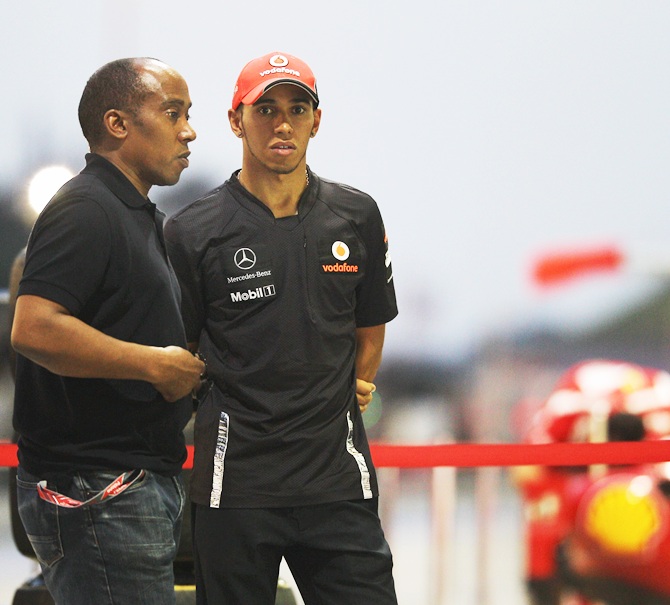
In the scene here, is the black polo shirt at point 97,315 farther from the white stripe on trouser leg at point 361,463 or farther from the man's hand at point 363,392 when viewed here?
the man's hand at point 363,392

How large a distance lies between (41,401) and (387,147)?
3092 millimetres

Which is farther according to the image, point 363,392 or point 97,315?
point 363,392

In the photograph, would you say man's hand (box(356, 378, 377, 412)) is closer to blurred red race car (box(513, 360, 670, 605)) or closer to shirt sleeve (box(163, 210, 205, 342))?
shirt sleeve (box(163, 210, 205, 342))

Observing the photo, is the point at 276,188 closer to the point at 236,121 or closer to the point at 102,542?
the point at 236,121

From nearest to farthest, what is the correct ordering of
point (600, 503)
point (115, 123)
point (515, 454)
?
point (115, 123) < point (515, 454) < point (600, 503)

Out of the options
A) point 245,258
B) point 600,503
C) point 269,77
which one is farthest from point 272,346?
point 600,503

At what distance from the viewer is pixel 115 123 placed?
5.39 feet

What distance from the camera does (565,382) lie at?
151 inches

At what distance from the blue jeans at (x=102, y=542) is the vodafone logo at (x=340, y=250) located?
602 mm

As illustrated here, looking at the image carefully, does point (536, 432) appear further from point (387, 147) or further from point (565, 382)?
point (387, 147)

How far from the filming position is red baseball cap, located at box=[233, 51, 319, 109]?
188 cm

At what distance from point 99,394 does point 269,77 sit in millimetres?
737

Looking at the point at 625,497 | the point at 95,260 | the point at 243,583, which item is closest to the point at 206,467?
the point at 243,583

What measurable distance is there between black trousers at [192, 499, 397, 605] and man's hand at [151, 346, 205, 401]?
0.34 meters
